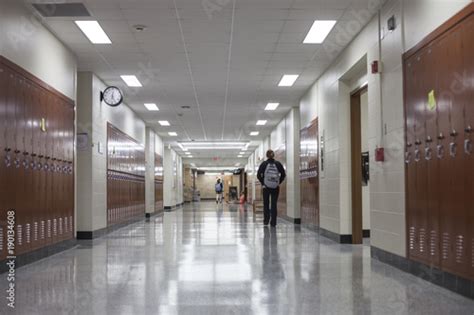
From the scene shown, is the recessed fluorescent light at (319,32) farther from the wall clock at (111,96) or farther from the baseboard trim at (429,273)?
the wall clock at (111,96)

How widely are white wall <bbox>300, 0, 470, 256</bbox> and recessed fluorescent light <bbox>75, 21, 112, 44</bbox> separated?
3690 mm

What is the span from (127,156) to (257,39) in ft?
22.1

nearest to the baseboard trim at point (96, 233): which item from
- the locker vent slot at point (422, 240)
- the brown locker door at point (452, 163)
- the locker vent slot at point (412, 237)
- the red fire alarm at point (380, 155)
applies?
the red fire alarm at point (380, 155)

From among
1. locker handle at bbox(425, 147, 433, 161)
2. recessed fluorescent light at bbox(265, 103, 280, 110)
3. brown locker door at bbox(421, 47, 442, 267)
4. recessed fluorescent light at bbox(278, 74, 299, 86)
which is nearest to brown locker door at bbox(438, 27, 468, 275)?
brown locker door at bbox(421, 47, 442, 267)

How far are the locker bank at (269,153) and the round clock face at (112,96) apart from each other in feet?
0.10

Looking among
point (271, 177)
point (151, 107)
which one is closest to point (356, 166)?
point (271, 177)

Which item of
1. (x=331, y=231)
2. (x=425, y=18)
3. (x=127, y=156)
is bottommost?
(x=331, y=231)

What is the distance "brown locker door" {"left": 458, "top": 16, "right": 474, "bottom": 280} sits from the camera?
3785 mm

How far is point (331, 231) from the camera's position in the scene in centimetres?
892

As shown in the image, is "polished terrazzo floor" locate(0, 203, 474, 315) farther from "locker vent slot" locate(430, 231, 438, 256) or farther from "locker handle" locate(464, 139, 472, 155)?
"locker handle" locate(464, 139, 472, 155)

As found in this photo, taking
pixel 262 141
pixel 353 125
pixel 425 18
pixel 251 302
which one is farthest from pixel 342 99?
pixel 262 141

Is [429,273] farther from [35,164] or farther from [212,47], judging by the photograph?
[212,47]

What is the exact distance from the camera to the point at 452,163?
4137 mm

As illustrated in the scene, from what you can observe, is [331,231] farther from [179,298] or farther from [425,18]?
[179,298]
